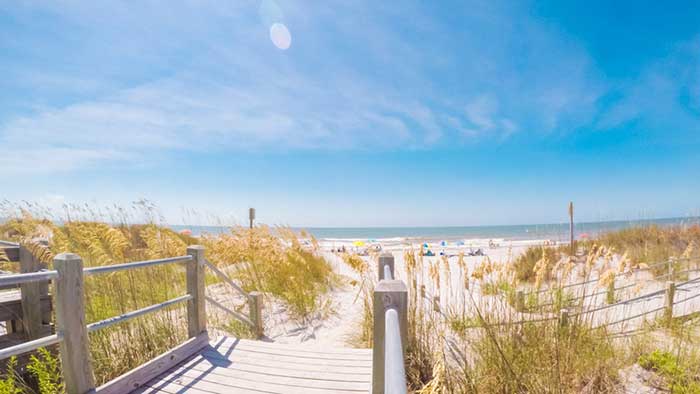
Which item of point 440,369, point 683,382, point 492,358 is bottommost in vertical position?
point 683,382

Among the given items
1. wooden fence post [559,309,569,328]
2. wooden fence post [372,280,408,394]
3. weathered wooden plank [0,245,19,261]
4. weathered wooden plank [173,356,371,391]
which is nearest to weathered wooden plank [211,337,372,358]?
weathered wooden plank [173,356,371,391]

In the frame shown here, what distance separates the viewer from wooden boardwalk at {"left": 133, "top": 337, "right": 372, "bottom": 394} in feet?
10.3

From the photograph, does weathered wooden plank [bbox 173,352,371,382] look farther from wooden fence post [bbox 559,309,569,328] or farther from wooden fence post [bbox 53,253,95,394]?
wooden fence post [bbox 559,309,569,328]

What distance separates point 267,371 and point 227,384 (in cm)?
44

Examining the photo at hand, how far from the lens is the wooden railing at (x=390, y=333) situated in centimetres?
95

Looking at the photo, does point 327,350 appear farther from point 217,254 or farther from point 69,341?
point 217,254

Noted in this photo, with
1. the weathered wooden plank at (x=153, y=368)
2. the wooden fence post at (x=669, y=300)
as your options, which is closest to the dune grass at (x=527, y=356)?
the wooden fence post at (x=669, y=300)

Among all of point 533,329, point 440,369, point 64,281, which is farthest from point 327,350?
point 440,369

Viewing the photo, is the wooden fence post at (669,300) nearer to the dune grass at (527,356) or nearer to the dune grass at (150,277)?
the dune grass at (527,356)

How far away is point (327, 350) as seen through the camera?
4.07 meters

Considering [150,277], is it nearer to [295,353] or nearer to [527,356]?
[295,353]

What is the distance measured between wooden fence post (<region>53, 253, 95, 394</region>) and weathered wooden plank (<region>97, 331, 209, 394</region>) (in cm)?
24

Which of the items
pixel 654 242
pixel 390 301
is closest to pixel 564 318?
pixel 390 301

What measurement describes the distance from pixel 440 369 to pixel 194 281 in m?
3.58
